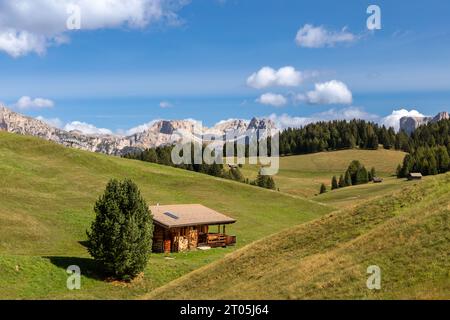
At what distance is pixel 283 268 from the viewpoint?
27.2m

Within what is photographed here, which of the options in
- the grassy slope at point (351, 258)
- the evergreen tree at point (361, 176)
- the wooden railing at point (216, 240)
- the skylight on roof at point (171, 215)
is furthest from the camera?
the evergreen tree at point (361, 176)

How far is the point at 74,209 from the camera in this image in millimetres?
65625

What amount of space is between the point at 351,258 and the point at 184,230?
35726mm

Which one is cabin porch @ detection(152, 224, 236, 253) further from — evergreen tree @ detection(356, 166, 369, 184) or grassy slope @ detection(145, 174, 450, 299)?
evergreen tree @ detection(356, 166, 369, 184)

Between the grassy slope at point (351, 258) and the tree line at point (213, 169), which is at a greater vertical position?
the tree line at point (213, 169)

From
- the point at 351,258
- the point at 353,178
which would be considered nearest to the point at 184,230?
the point at 351,258

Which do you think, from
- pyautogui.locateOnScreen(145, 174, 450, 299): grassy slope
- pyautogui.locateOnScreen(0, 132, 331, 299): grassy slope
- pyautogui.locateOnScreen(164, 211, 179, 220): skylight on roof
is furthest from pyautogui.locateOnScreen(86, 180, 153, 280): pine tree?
pyautogui.locateOnScreen(164, 211, 179, 220): skylight on roof

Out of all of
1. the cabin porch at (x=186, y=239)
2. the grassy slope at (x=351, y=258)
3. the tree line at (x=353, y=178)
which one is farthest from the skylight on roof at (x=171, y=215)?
the tree line at (x=353, y=178)

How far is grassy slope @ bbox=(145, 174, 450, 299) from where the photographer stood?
20.5m

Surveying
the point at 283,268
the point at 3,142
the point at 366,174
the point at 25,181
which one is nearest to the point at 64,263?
the point at 283,268

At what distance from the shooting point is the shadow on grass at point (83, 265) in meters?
41.8

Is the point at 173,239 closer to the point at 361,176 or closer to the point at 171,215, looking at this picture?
the point at 171,215

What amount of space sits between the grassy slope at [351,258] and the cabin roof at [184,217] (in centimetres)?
1981

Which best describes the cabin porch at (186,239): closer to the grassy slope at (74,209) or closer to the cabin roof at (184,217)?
the cabin roof at (184,217)
